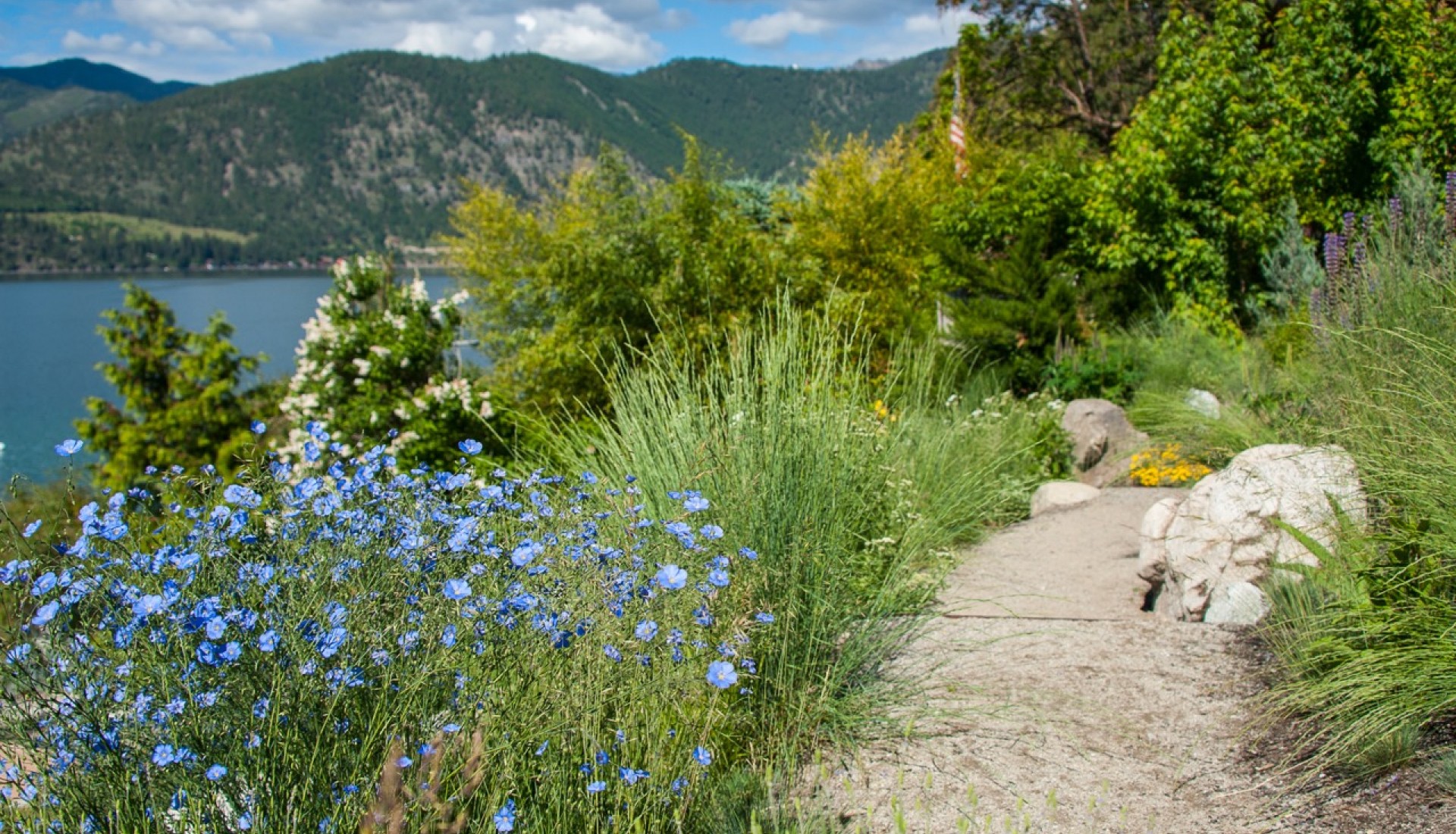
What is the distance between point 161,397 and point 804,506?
10.9 m

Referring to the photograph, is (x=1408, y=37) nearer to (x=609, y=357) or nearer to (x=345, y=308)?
(x=609, y=357)

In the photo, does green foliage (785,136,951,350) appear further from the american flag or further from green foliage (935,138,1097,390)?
the american flag

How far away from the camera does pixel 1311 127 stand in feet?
30.7

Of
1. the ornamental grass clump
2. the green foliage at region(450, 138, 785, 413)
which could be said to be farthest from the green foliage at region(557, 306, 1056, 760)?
the green foliage at region(450, 138, 785, 413)

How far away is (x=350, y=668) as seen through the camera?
1.74m

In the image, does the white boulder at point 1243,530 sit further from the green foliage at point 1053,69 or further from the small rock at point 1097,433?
the green foliage at point 1053,69

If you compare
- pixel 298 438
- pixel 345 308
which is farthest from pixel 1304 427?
pixel 345 308

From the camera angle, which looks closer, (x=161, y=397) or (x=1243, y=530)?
(x=1243, y=530)

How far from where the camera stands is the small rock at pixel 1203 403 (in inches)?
246

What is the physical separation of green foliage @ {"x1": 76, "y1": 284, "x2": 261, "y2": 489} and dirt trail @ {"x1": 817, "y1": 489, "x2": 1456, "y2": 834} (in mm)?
9733

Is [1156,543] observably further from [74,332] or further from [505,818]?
[74,332]

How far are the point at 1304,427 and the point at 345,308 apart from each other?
745cm

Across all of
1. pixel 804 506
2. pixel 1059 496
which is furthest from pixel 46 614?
pixel 1059 496

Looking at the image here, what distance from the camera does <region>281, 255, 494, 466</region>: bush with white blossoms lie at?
7508 millimetres
